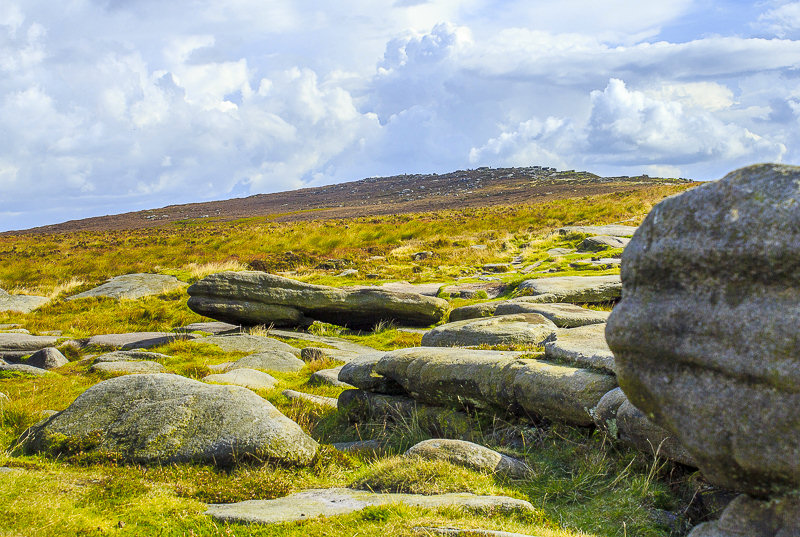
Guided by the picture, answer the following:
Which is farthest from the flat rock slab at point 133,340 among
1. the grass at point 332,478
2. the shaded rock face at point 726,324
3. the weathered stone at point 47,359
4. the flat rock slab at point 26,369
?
the shaded rock face at point 726,324

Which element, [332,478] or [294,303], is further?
[294,303]

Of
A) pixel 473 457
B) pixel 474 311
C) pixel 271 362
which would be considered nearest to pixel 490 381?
pixel 473 457

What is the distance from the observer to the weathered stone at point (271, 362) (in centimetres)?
1505

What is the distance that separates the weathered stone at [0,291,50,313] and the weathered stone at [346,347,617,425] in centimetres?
1964

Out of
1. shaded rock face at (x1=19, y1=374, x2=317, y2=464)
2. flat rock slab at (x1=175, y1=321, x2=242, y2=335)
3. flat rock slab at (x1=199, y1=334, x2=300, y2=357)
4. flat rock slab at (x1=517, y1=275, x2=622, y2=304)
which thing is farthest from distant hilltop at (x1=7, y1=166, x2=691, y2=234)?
shaded rock face at (x1=19, y1=374, x2=317, y2=464)

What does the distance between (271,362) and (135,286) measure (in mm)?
15177

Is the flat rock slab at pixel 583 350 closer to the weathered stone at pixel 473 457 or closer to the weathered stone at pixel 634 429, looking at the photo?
the weathered stone at pixel 634 429

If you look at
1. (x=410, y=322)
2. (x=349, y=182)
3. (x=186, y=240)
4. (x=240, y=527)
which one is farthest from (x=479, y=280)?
(x=349, y=182)

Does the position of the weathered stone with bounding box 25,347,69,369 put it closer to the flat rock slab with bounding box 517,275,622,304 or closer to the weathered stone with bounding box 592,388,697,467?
the weathered stone with bounding box 592,388,697,467

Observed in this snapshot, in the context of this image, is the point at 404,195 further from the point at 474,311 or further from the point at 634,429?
the point at 634,429

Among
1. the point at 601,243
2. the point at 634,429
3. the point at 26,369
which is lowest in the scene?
the point at 634,429

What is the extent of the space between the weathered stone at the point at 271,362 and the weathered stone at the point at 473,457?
25.4 ft

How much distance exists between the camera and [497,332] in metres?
14.0

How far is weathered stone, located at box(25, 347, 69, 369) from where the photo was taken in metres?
14.9
